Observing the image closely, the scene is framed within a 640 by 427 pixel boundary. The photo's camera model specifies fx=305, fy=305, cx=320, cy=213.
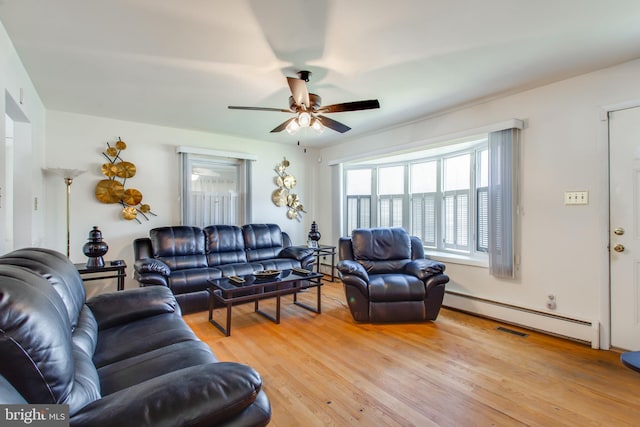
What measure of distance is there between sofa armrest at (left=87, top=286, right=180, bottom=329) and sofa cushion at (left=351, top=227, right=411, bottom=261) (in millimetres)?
2298

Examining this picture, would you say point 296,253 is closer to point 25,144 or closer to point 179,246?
point 179,246

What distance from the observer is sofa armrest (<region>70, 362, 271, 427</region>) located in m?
0.89

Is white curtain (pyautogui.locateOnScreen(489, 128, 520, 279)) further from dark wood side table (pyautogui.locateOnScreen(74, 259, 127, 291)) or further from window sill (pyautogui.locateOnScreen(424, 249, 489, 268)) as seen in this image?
dark wood side table (pyautogui.locateOnScreen(74, 259, 127, 291))

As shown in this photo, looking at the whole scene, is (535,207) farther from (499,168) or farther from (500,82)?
(500,82)

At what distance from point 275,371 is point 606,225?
10.0ft

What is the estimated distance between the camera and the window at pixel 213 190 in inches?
180

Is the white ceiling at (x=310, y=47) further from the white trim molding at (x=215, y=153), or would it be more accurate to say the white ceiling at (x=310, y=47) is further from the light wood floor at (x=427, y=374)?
the light wood floor at (x=427, y=374)

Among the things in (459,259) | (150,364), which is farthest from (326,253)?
(150,364)

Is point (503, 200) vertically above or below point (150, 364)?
above

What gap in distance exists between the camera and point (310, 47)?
2.28 m

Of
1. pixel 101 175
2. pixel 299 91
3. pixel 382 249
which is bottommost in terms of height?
pixel 382 249

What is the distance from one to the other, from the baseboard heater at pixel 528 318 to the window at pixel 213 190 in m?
3.45

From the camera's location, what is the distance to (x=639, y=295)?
2.50m

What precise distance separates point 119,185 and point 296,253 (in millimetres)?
2585
